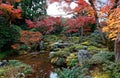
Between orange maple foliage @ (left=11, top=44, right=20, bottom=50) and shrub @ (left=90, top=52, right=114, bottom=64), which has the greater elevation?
shrub @ (left=90, top=52, right=114, bottom=64)

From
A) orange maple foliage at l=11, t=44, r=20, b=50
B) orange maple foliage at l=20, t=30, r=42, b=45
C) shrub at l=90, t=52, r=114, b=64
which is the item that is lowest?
orange maple foliage at l=11, t=44, r=20, b=50

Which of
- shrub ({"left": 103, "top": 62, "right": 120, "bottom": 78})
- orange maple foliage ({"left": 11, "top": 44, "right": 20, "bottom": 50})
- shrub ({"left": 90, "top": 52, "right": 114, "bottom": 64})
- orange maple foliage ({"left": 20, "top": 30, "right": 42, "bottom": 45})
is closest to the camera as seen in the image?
shrub ({"left": 103, "top": 62, "right": 120, "bottom": 78})

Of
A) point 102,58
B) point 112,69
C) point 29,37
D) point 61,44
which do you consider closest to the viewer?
point 112,69

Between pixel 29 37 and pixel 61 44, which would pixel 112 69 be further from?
pixel 29 37

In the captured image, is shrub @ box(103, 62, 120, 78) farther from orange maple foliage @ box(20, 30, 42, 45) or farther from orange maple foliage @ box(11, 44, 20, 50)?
orange maple foliage @ box(20, 30, 42, 45)

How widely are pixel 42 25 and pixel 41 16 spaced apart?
3970 millimetres

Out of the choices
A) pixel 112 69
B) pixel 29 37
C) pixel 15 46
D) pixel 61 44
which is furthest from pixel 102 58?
pixel 29 37

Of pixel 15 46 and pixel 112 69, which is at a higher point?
pixel 112 69

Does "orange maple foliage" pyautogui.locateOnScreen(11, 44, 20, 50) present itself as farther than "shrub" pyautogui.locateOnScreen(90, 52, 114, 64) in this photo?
Yes

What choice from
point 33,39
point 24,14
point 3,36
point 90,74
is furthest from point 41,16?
point 90,74

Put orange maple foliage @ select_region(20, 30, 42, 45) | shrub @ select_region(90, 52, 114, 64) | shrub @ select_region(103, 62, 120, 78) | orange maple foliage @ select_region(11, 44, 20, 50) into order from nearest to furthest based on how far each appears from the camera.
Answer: shrub @ select_region(103, 62, 120, 78)
shrub @ select_region(90, 52, 114, 64)
orange maple foliage @ select_region(11, 44, 20, 50)
orange maple foliage @ select_region(20, 30, 42, 45)

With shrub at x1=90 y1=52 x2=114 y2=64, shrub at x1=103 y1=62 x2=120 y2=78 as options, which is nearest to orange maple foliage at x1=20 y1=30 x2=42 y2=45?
shrub at x1=90 y1=52 x2=114 y2=64

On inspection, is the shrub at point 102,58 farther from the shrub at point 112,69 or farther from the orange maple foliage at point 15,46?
the orange maple foliage at point 15,46

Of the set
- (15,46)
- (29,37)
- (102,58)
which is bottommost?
(15,46)
